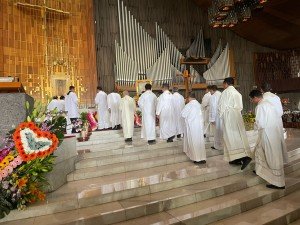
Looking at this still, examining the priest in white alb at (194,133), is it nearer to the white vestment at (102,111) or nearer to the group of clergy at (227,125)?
the group of clergy at (227,125)

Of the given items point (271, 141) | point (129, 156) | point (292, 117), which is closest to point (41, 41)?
point (129, 156)

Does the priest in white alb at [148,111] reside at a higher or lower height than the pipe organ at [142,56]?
lower

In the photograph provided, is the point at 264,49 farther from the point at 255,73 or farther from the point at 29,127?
the point at 29,127

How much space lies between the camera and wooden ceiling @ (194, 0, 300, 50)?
12219 millimetres

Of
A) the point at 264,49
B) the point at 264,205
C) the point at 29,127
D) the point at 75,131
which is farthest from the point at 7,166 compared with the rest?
the point at 264,49

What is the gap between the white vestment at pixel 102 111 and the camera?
1016cm

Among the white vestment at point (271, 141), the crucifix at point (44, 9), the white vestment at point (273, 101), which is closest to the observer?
the white vestment at point (271, 141)

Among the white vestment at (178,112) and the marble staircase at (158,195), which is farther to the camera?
the white vestment at (178,112)

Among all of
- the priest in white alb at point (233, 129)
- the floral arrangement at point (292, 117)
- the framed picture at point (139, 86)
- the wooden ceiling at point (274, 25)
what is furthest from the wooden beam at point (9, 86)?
the floral arrangement at point (292, 117)

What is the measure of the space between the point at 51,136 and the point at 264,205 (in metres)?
3.23

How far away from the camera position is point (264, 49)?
1647cm

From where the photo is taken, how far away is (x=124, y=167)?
564 cm

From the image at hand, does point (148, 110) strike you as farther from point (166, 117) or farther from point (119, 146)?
point (119, 146)

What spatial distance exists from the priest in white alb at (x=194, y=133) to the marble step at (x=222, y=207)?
1.35 meters
